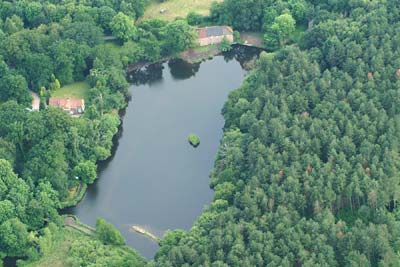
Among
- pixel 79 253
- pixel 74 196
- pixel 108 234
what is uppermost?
pixel 74 196

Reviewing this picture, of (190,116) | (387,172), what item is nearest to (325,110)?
(387,172)

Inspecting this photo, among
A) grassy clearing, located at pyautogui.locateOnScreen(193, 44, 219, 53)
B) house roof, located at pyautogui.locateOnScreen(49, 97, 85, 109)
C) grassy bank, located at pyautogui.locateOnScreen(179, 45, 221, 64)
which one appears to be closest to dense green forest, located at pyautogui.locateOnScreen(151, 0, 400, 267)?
grassy bank, located at pyautogui.locateOnScreen(179, 45, 221, 64)

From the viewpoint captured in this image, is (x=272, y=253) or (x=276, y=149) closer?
(x=272, y=253)

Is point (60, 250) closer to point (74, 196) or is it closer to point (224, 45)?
point (74, 196)

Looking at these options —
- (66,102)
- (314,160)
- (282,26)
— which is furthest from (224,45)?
(314,160)

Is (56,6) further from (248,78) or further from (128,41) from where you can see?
(248,78)
